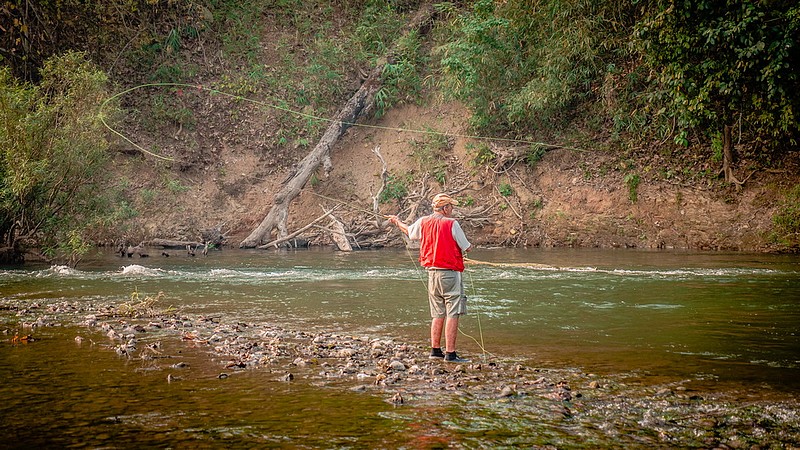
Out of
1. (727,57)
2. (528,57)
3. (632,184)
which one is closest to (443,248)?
(727,57)

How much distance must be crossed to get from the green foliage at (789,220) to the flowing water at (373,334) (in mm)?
1145

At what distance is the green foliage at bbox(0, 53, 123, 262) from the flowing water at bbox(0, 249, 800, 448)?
120 cm

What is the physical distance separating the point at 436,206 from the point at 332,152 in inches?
722

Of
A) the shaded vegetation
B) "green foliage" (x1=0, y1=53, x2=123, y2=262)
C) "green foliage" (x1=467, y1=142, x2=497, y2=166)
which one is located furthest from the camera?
"green foliage" (x1=467, y1=142, x2=497, y2=166)

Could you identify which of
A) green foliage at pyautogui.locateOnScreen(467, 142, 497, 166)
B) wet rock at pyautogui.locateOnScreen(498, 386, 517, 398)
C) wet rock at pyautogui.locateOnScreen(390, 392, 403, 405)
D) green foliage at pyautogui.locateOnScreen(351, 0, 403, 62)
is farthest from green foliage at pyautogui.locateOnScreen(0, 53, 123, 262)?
wet rock at pyautogui.locateOnScreen(498, 386, 517, 398)

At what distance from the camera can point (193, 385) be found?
6.31m

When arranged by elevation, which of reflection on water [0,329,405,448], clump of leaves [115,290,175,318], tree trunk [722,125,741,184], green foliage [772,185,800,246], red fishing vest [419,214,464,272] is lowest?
reflection on water [0,329,405,448]

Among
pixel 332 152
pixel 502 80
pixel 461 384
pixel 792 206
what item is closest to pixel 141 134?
pixel 332 152

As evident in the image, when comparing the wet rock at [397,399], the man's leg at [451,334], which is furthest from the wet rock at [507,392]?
the man's leg at [451,334]

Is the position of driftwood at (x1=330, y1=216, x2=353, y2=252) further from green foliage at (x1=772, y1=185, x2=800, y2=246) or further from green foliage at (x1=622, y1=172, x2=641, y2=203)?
green foliage at (x1=772, y1=185, x2=800, y2=246)

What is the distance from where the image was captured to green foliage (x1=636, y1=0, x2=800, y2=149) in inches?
619

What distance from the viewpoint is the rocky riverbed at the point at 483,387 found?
505 centimetres

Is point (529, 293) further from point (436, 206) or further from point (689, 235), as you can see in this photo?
point (689, 235)

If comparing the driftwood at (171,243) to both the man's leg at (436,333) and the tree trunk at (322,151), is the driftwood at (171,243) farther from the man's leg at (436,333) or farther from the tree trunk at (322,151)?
the man's leg at (436,333)
